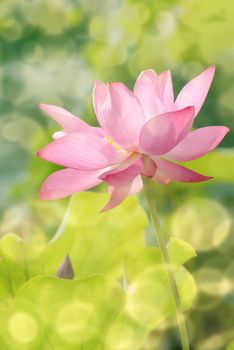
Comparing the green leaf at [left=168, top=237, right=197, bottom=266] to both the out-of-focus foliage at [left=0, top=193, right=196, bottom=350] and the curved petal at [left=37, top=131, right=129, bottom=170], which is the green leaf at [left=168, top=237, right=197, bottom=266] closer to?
the out-of-focus foliage at [left=0, top=193, right=196, bottom=350]

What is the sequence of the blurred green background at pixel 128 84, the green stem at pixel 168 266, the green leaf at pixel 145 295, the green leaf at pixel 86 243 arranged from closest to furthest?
1. the green stem at pixel 168 266
2. the green leaf at pixel 145 295
3. the green leaf at pixel 86 243
4. the blurred green background at pixel 128 84

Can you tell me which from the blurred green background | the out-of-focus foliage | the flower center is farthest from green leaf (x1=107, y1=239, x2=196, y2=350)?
the blurred green background

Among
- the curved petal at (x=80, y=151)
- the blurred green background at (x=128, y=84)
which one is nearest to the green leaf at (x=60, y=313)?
the curved petal at (x=80, y=151)

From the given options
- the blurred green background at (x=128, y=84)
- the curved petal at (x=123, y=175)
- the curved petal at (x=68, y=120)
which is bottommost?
the blurred green background at (x=128, y=84)

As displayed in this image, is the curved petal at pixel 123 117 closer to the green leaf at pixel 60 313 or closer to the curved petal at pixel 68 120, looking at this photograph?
the curved petal at pixel 68 120

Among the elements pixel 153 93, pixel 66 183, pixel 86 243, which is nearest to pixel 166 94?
pixel 153 93

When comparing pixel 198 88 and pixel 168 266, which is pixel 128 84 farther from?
pixel 168 266
